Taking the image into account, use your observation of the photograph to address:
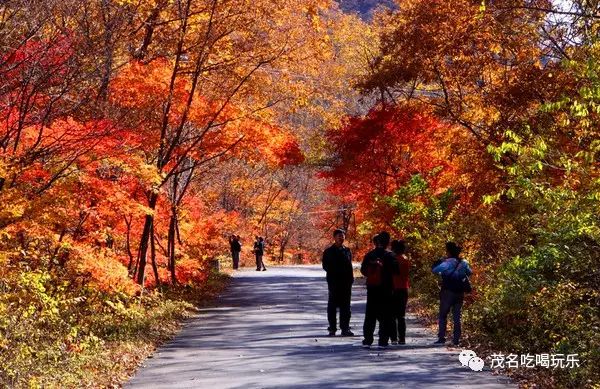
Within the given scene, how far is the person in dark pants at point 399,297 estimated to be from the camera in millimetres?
13305

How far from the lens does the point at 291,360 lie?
11.6m

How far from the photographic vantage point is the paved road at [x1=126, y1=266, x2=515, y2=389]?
9961mm

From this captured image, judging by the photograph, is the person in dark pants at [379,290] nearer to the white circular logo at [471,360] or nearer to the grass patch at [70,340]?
the white circular logo at [471,360]

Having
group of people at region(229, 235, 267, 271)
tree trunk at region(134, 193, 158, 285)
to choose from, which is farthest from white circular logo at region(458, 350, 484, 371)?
group of people at region(229, 235, 267, 271)

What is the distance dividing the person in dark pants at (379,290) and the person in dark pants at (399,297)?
14 centimetres

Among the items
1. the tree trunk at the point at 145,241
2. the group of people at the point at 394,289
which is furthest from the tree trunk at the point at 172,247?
the group of people at the point at 394,289

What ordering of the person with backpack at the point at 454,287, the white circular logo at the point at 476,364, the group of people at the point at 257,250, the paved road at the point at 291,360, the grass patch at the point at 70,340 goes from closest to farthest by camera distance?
the grass patch at the point at 70,340 < the paved road at the point at 291,360 < the white circular logo at the point at 476,364 < the person with backpack at the point at 454,287 < the group of people at the point at 257,250

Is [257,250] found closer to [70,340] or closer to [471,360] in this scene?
[70,340]

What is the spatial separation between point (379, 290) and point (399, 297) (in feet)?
1.24

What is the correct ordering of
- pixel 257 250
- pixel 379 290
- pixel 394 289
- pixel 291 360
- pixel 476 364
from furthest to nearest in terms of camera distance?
pixel 257 250 → pixel 394 289 → pixel 379 290 → pixel 291 360 → pixel 476 364

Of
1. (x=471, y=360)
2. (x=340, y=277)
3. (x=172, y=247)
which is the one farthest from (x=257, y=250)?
(x=471, y=360)

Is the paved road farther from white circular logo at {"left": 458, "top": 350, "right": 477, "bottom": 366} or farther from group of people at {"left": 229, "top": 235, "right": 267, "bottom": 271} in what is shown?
group of people at {"left": 229, "top": 235, "right": 267, "bottom": 271}

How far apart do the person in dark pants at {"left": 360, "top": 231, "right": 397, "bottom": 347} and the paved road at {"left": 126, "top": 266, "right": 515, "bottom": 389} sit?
327 mm

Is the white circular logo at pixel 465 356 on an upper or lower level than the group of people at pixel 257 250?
lower
